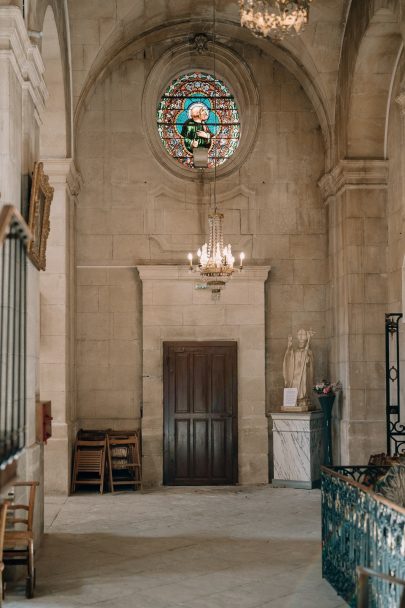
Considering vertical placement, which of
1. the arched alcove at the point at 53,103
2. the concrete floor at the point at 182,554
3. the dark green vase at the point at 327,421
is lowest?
the concrete floor at the point at 182,554

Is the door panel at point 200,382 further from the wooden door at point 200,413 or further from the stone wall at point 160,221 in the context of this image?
the stone wall at point 160,221

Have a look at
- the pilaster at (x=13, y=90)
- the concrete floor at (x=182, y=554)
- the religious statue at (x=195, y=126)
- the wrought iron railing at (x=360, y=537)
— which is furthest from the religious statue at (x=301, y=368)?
the pilaster at (x=13, y=90)

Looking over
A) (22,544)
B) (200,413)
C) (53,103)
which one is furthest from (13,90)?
(200,413)

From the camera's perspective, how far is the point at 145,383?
12156 millimetres

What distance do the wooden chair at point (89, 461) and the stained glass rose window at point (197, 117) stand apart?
4418 mm

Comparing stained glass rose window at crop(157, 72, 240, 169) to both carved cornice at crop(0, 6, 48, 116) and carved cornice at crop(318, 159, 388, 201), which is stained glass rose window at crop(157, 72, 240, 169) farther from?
carved cornice at crop(0, 6, 48, 116)

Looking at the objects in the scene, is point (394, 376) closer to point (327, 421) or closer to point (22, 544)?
point (327, 421)

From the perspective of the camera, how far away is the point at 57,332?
35.7 ft

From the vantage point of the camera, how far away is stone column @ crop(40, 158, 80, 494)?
1080 cm

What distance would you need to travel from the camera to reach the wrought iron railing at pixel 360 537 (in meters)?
4.57

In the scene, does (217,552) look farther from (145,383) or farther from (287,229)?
(287,229)

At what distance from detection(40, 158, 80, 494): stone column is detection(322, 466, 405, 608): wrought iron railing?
203 inches

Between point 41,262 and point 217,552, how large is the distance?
2987 millimetres

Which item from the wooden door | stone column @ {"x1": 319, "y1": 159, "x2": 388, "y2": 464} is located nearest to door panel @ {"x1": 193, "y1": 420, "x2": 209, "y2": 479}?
the wooden door
